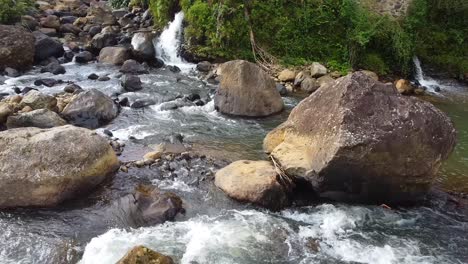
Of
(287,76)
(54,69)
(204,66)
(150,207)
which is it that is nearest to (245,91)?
(287,76)

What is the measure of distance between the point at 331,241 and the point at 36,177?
5740 millimetres

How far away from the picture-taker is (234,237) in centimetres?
893

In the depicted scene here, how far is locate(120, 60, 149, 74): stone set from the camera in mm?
19672

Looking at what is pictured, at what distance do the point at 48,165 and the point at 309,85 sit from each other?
36.7ft

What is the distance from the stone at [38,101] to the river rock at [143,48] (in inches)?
274

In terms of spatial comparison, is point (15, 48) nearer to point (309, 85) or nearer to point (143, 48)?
point (143, 48)

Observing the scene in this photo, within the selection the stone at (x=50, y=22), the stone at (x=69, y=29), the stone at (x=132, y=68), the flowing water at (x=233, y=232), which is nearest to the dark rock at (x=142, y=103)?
the stone at (x=132, y=68)

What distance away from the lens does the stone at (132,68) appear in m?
19.7

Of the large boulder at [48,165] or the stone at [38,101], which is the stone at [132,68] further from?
the large boulder at [48,165]

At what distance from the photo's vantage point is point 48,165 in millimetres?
9758

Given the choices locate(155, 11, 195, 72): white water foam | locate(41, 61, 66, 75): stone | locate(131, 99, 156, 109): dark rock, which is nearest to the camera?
locate(131, 99, 156, 109): dark rock

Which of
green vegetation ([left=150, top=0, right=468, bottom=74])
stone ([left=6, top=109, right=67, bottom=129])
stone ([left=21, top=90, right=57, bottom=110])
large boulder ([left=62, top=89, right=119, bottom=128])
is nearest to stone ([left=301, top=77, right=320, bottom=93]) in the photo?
green vegetation ([left=150, top=0, right=468, bottom=74])

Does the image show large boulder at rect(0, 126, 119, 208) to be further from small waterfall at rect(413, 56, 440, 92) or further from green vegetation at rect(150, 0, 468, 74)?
small waterfall at rect(413, 56, 440, 92)

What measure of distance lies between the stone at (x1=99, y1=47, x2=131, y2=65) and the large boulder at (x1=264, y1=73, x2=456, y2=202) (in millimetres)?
12062
